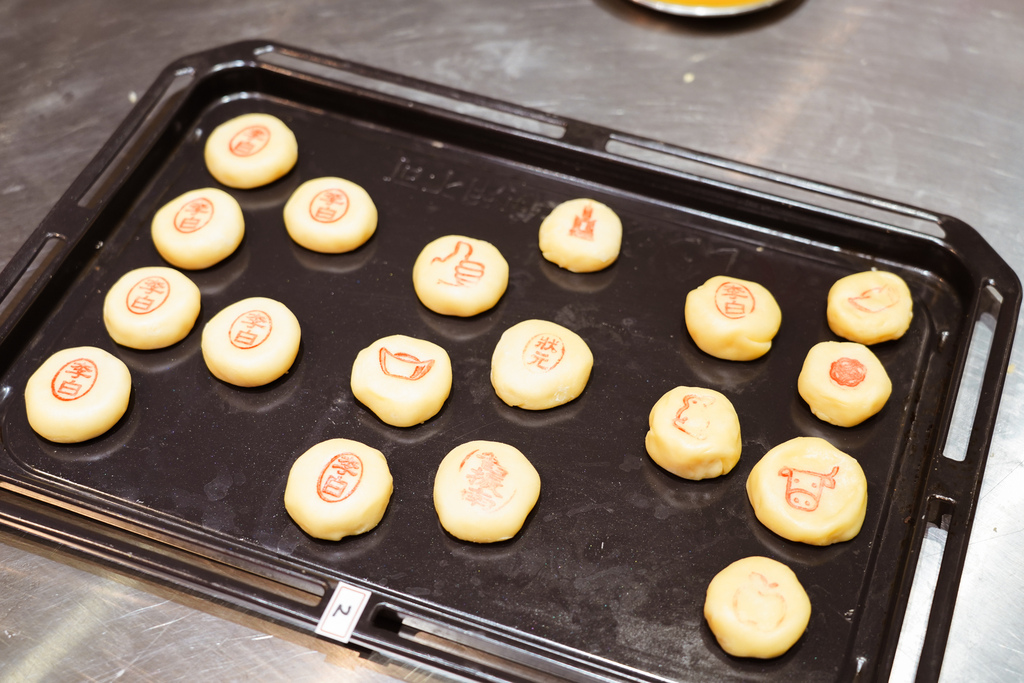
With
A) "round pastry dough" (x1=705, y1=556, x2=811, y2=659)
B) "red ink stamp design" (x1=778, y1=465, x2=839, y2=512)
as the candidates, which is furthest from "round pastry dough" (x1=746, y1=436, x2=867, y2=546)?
"round pastry dough" (x1=705, y1=556, x2=811, y2=659)

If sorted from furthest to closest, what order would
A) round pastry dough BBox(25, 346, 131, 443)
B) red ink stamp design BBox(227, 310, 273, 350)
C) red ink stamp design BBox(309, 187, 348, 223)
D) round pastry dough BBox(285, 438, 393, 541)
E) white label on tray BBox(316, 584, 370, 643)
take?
red ink stamp design BBox(309, 187, 348, 223)
red ink stamp design BBox(227, 310, 273, 350)
round pastry dough BBox(25, 346, 131, 443)
round pastry dough BBox(285, 438, 393, 541)
white label on tray BBox(316, 584, 370, 643)

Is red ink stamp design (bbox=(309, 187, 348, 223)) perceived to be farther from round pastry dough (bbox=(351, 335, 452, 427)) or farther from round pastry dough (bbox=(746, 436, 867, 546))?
round pastry dough (bbox=(746, 436, 867, 546))

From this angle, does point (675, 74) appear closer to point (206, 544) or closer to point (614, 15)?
point (614, 15)

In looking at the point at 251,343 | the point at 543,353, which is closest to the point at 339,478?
the point at 251,343

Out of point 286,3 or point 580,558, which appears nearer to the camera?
point 580,558

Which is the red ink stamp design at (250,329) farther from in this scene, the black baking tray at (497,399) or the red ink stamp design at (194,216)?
the red ink stamp design at (194,216)

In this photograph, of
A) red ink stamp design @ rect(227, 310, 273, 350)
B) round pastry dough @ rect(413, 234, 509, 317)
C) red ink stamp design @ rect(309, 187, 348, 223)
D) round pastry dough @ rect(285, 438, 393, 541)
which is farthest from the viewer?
red ink stamp design @ rect(309, 187, 348, 223)

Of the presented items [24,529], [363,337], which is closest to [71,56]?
[363,337]
